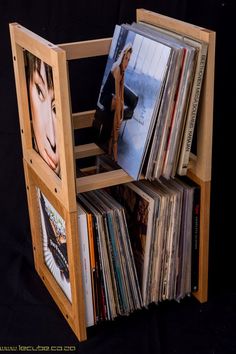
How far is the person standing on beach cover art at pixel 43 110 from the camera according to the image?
148cm

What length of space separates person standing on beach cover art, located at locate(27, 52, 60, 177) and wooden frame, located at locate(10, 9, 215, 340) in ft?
0.09

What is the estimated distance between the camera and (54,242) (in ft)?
5.65

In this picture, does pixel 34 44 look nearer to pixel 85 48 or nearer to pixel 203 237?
pixel 85 48

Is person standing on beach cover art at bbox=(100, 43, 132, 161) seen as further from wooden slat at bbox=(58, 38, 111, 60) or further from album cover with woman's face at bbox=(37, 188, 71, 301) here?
album cover with woman's face at bbox=(37, 188, 71, 301)

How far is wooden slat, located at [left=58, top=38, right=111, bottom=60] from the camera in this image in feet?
5.12

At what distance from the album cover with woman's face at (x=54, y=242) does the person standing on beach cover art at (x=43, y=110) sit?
144mm

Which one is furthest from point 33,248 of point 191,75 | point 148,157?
point 191,75

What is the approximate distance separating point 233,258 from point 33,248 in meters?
0.62

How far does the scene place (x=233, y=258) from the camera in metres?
1.98

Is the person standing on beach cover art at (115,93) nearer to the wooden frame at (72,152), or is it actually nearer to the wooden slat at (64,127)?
the wooden frame at (72,152)

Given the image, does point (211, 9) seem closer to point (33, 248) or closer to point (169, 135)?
point (169, 135)

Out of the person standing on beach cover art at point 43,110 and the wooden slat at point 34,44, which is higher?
the wooden slat at point 34,44

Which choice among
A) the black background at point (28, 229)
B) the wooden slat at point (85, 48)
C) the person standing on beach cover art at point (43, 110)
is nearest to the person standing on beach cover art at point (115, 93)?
the wooden slat at point (85, 48)

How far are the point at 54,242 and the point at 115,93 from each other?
44 centimetres
